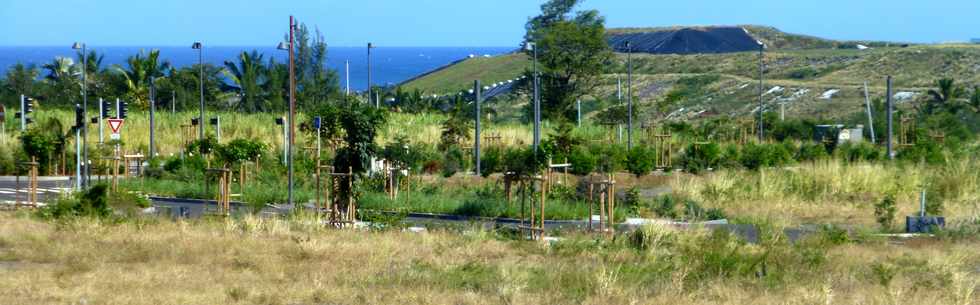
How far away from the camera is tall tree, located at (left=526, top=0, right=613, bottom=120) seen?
63.6m

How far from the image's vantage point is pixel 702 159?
38.4 meters

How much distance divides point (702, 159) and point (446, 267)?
22790 mm

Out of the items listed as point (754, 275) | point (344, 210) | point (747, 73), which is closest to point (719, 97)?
point (747, 73)

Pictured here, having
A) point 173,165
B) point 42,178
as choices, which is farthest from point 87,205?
point 42,178

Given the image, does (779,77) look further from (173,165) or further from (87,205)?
(87,205)

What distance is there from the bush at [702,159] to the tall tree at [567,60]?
2362cm

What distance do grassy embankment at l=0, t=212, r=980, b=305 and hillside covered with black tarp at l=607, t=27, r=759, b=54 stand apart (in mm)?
108576

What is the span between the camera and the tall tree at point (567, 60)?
63.6 m

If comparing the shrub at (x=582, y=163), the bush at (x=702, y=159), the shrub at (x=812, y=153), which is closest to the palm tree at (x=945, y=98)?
the shrub at (x=812, y=153)

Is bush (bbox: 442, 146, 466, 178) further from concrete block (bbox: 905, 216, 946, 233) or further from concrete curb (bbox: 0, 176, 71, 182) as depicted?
concrete block (bbox: 905, 216, 946, 233)

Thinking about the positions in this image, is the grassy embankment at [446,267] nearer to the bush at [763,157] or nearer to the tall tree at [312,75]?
the bush at [763,157]

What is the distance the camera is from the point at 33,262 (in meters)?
17.6

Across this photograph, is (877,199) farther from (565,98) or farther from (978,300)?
(565,98)

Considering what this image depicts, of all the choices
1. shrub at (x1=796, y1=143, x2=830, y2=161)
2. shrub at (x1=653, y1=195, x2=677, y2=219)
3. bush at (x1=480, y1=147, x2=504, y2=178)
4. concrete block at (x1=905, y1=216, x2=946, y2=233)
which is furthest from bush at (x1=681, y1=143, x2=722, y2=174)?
concrete block at (x1=905, y1=216, x2=946, y2=233)
